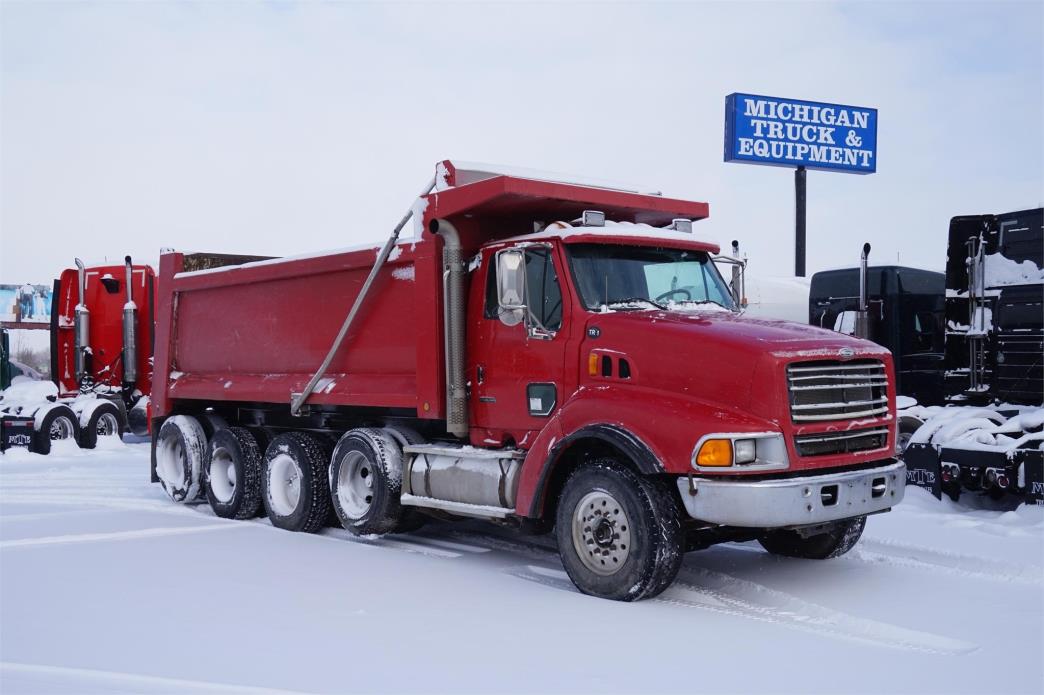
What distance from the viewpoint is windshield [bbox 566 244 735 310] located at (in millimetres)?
7633

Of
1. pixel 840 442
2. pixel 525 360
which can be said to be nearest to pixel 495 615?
pixel 525 360

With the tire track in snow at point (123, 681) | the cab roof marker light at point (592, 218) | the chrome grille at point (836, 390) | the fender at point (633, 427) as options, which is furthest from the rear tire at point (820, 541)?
the tire track in snow at point (123, 681)

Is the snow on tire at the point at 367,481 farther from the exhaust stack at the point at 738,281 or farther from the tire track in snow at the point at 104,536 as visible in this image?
the exhaust stack at the point at 738,281

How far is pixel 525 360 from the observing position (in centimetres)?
789

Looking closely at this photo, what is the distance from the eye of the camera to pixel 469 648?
5.70 metres

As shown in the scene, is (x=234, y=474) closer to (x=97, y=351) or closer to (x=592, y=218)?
(x=592, y=218)

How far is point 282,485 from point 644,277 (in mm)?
4571

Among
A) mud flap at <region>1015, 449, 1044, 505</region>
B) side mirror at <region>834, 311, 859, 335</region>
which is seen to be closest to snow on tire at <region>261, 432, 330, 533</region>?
mud flap at <region>1015, 449, 1044, 505</region>

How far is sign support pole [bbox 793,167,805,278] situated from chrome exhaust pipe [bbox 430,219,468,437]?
66.4ft

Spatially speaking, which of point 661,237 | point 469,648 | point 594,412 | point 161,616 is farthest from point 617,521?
point 161,616

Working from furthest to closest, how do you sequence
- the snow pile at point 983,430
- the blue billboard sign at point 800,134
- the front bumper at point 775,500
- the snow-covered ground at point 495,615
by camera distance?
the blue billboard sign at point 800,134
the snow pile at point 983,430
the front bumper at point 775,500
the snow-covered ground at point 495,615

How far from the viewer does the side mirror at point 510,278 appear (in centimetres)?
751

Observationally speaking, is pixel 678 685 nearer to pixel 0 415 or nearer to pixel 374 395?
pixel 374 395

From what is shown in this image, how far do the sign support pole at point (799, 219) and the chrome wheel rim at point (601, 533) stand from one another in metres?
21.5
